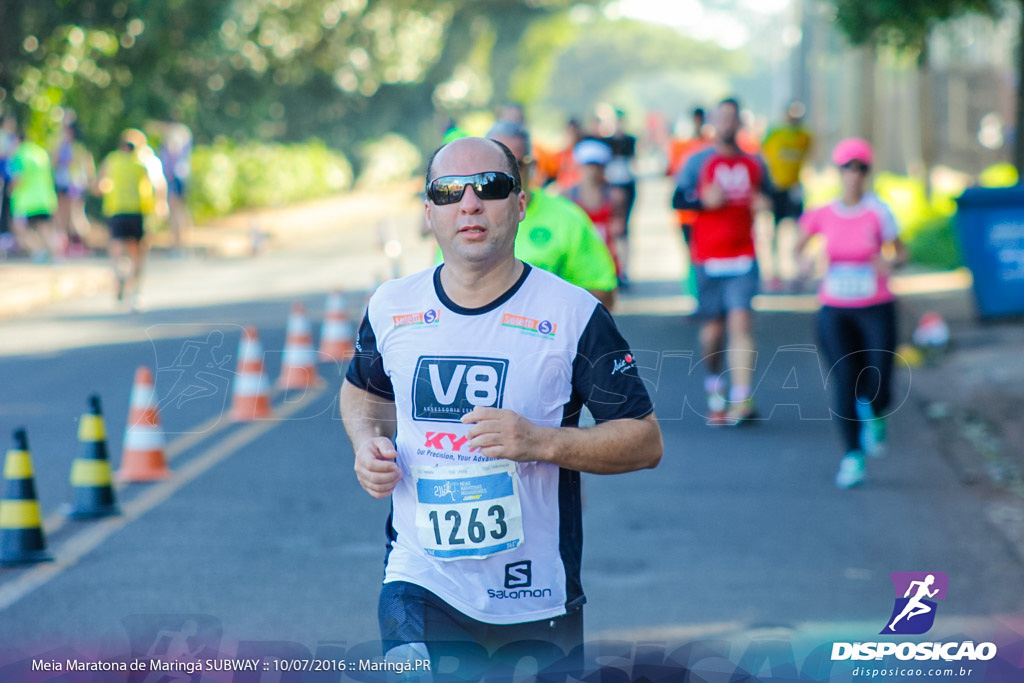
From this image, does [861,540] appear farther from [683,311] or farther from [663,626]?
[683,311]

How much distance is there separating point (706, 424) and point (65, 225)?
1659 centimetres

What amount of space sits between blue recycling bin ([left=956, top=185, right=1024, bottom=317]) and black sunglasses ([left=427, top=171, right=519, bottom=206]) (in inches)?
401

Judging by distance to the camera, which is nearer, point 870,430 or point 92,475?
point 92,475

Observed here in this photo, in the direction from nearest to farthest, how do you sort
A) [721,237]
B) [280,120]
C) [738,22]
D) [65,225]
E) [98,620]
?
[98,620] → [721,237] → [65,225] → [280,120] → [738,22]

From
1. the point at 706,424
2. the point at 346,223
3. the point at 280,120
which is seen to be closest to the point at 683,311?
the point at 706,424

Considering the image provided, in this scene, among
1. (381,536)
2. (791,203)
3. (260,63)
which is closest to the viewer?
(381,536)

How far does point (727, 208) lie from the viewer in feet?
34.1

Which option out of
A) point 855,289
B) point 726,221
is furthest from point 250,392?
point 855,289

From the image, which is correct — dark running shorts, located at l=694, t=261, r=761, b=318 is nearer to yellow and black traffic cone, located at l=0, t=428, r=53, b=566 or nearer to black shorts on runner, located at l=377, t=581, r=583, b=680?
yellow and black traffic cone, located at l=0, t=428, r=53, b=566

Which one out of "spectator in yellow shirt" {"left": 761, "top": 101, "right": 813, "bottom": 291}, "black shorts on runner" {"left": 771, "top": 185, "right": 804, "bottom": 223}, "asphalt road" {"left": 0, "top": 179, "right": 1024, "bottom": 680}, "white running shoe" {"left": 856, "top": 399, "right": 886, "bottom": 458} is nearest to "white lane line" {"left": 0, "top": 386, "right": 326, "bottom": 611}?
"asphalt road" {"left": 0, "top": 179, "right": 1024, "bottom": 680}

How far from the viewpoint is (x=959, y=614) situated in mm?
6281

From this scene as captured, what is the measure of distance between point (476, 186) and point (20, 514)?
14.4 feet

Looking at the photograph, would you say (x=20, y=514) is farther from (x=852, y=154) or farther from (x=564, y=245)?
(x=852, y=154)

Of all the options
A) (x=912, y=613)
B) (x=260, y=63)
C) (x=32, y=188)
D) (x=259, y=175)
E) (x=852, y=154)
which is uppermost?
(x=260, y=63)
